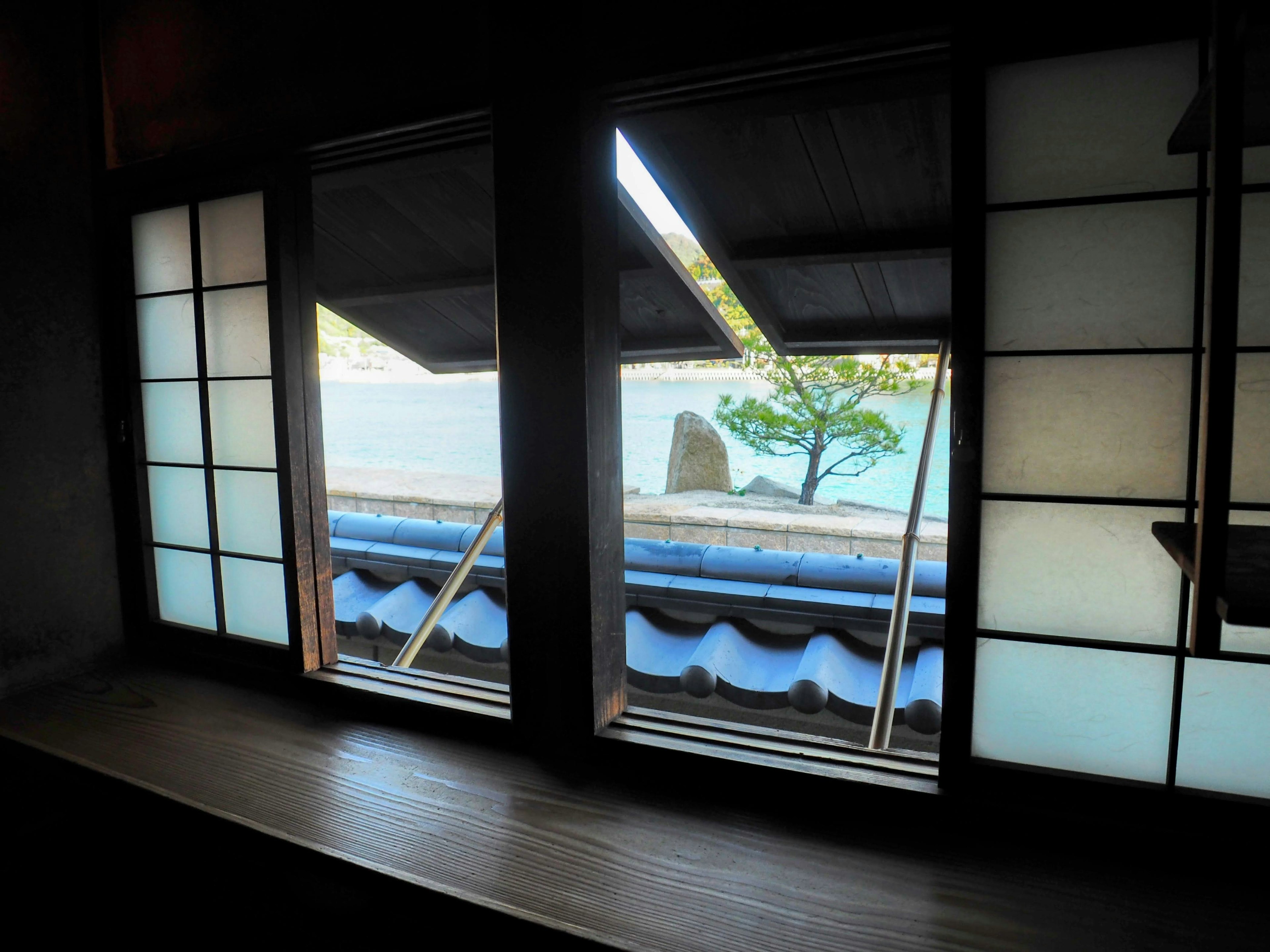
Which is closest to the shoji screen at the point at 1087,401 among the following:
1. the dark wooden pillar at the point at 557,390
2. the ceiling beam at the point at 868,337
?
the dark wooden pillar at the point at 557,390

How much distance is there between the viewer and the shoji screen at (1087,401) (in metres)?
1.44

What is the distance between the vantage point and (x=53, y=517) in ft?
8.56

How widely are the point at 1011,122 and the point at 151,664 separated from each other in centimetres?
325

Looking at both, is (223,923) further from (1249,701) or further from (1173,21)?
(1173,21)

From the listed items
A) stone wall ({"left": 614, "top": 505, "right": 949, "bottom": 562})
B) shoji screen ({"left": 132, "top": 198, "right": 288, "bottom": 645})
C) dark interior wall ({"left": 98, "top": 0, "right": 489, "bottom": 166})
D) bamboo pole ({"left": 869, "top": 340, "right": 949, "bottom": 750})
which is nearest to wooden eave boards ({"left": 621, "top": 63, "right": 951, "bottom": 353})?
bamboo pole ({"left": 869, "top": 340, "right": 949, "bottom": 750})

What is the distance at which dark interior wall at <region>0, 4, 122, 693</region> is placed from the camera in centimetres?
246

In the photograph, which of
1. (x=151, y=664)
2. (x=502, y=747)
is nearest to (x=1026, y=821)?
(x=502, y=747)

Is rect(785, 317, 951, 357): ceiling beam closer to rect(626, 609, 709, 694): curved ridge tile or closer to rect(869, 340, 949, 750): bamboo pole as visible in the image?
rect(869, 340, 949, 750): bamboo pole

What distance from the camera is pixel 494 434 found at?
23250 mm

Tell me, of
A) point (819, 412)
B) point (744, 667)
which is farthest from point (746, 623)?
point (819, 412)

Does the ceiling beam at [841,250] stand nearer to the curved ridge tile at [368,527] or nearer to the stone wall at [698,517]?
the stone wall at [698,517]

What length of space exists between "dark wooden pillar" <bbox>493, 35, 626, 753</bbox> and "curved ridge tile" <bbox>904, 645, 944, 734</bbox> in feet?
6.61

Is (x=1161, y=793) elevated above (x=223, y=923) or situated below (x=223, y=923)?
above

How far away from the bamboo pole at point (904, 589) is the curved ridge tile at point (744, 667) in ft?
1.83
